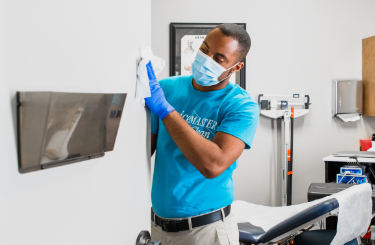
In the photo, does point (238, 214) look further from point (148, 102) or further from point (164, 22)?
point (164, 22)

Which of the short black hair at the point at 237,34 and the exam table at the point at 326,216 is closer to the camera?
the short black hair at the point at 237,34

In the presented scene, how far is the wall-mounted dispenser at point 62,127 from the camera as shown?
0.95ft

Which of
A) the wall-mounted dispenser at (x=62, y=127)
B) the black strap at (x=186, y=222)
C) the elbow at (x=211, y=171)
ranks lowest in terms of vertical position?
the black strap at (x=186, y=222)

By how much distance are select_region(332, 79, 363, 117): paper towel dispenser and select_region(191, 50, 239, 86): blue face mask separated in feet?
7.17

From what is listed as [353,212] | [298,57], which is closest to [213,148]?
[353,212]

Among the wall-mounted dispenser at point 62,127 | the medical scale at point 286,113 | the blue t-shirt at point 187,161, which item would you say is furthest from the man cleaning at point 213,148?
the medical scale at point 286,113

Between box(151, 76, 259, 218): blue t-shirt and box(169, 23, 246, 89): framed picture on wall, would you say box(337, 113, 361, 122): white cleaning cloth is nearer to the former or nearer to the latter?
box(169, 23, 246, 89): framed picture on wall

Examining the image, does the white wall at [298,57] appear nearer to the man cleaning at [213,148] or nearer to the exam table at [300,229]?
the exam table at [300,229]

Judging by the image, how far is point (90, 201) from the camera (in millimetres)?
418

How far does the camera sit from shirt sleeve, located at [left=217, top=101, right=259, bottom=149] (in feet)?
3.28

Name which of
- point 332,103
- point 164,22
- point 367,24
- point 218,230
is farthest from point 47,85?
point 367,24

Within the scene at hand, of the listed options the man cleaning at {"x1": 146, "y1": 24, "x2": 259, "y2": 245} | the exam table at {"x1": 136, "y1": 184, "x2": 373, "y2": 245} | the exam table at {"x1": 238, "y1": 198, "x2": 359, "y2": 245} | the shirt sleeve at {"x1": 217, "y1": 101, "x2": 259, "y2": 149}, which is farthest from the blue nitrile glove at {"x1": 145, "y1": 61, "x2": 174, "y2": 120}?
the exam table at {"x1": 238, "y1": 198, "x2": 359, "y2": 245}

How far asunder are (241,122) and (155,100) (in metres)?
0.36

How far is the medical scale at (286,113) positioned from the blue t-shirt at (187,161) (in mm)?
1819
